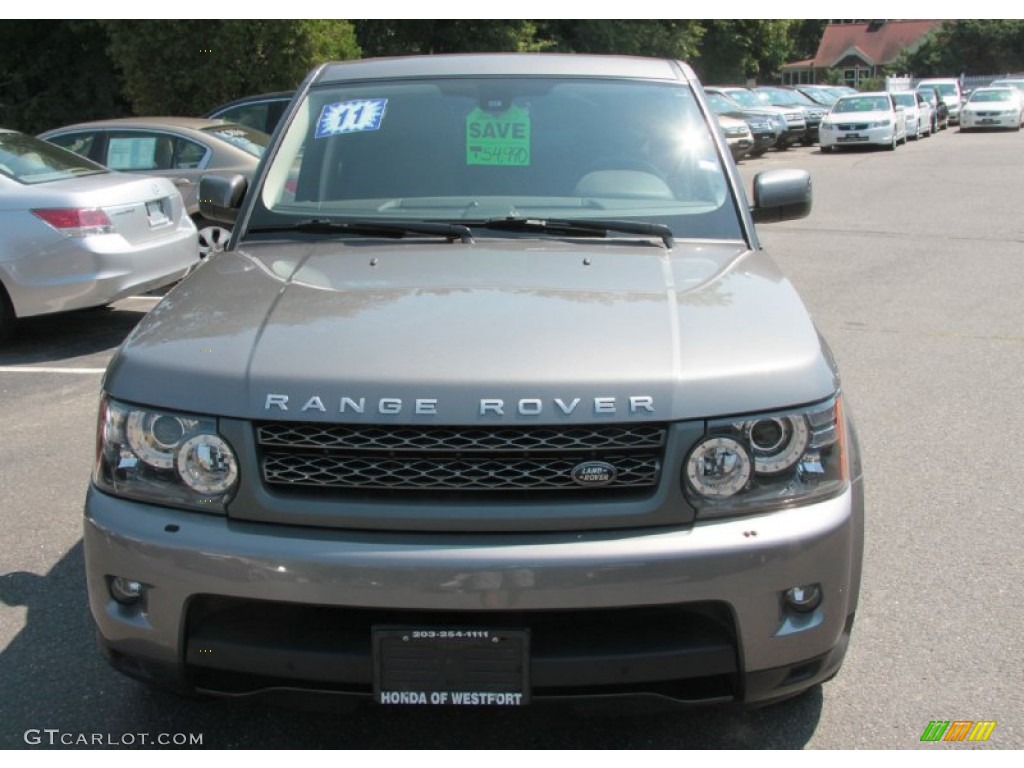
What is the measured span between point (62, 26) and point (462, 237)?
23.2 metres

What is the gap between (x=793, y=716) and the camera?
3221mm

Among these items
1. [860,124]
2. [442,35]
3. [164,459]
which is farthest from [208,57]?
[860,124]

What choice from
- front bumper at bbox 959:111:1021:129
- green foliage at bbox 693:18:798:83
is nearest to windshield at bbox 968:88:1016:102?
front bumper at bbox 959:111:1021:129

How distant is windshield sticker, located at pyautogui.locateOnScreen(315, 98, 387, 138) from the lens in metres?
4.23

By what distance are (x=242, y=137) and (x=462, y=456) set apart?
953 cm

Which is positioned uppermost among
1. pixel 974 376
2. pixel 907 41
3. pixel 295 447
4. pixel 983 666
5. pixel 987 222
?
pixel 295 447

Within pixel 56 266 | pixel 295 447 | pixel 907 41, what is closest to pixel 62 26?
pixel 56 266

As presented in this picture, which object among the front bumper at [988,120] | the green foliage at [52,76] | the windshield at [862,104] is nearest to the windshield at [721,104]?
the windshield at [862,104]

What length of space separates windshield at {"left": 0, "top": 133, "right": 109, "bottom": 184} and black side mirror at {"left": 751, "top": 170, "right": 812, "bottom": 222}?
18.7ft

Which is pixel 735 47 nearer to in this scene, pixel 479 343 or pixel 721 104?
pixel 721 104

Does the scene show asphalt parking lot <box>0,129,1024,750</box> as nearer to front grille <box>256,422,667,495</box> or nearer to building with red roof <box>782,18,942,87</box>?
front grille <box>256,422,667,495</box>

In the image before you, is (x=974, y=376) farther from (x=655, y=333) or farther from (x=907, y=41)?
(x=907, y=41)

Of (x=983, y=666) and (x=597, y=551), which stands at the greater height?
(x=597, y=551)

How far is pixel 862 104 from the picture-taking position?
104 ft
